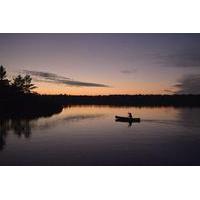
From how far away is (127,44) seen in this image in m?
7.69

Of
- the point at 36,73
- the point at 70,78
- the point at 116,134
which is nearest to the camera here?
the point at 36,73

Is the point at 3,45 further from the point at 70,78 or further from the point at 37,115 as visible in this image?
the point at 37,115

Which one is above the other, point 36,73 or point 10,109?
point 36,73

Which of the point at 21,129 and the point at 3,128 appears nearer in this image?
the point at 21,129

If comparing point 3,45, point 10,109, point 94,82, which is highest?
point 3,45
